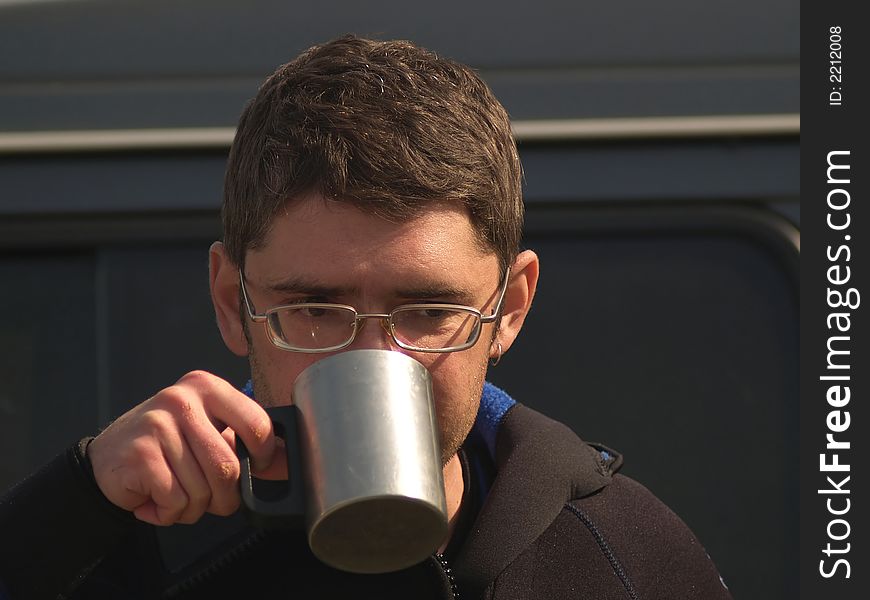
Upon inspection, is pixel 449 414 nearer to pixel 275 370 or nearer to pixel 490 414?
pixel 275 370

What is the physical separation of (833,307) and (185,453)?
1.53 meters

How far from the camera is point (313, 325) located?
1806mm

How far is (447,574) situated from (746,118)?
47.4 inches

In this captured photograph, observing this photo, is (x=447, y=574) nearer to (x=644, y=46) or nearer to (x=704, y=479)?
(x=704, y=479)

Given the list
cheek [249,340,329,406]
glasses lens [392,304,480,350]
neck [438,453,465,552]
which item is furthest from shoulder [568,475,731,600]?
cheek [249,340,329,406]

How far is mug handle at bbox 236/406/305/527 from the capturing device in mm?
1463

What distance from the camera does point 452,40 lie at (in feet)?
8.27

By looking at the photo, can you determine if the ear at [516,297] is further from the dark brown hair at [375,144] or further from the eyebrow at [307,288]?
the eyebrow at [307,288]

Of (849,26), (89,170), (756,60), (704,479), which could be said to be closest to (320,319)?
(89,170)

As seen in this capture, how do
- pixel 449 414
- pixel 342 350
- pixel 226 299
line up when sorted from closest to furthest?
pixel 342 350, pixel 449 414, pixel 226 299

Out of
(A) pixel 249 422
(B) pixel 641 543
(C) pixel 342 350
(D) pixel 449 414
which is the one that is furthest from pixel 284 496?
(B) pixel 641 543

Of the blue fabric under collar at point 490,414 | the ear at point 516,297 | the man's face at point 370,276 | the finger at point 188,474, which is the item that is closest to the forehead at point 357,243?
the man's face at point 370,276

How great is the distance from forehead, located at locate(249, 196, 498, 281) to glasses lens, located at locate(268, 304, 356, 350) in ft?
0.19

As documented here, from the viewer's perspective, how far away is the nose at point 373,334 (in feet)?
5.83
